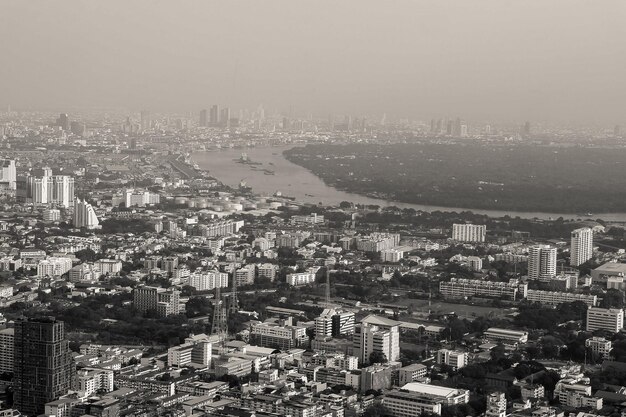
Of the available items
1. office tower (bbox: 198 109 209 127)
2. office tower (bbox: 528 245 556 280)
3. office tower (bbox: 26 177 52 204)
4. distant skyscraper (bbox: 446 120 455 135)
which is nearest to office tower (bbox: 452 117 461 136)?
distant skyscraper (bbox: 446 120 455 135)

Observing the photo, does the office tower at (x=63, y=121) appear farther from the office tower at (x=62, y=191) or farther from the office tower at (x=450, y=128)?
the office tower at (x=450, y=128)

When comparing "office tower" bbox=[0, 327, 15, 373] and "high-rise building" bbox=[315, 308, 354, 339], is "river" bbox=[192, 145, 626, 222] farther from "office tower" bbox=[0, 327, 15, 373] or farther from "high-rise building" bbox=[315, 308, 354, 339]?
"office tower" bbox=[0, 327, 15, 373]

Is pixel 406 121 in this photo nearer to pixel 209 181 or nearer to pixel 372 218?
pixel 209 181

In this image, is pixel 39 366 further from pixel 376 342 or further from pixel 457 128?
pixel 457 128

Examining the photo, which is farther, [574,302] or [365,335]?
[574,302]

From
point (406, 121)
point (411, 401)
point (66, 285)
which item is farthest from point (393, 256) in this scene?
point (406, 121)

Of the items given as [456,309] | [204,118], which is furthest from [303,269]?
[204,118]
